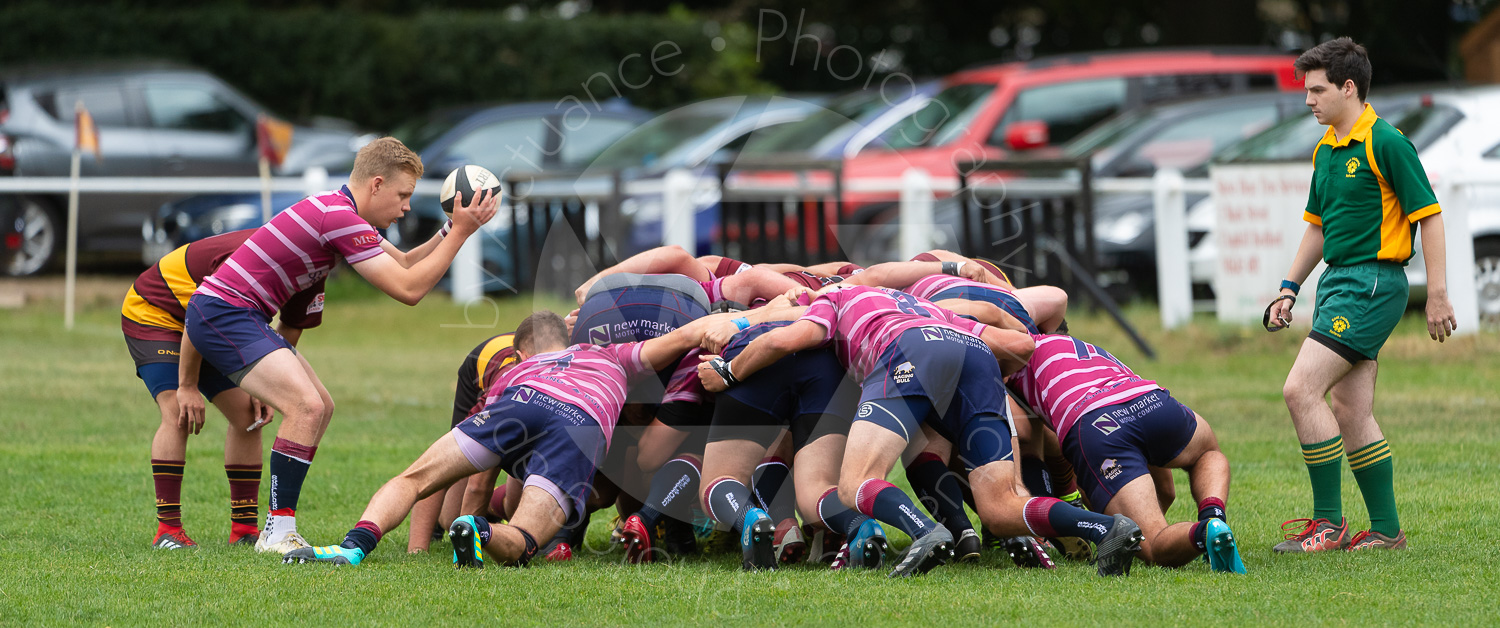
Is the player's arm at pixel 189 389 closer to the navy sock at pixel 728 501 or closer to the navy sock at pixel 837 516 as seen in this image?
the navy sock at pixel 728 501

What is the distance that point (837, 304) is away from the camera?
223 inches

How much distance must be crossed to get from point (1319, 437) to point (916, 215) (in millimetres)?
6731

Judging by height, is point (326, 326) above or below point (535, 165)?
below

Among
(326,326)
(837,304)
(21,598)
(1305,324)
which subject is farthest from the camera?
(326,326)

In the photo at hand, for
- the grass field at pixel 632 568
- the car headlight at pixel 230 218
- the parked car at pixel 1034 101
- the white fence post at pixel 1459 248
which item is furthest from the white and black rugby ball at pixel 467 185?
the car headlight at pixel 230 218

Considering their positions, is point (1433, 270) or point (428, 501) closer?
point (1433, 270)

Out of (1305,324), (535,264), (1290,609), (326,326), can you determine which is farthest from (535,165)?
(1290,609)

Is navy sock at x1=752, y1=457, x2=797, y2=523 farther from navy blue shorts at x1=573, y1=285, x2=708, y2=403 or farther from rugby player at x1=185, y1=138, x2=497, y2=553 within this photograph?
rugby player at x1=185, y1=138, x2=497, y2=553

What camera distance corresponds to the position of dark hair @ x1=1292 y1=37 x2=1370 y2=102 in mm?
5363

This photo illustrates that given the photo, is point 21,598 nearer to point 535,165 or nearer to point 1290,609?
point 1290,609

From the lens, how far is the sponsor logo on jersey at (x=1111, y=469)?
519 cm

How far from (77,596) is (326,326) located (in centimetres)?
885

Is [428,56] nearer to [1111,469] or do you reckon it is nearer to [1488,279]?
[1488,279]

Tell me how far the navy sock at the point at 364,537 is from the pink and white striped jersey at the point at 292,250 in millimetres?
928
